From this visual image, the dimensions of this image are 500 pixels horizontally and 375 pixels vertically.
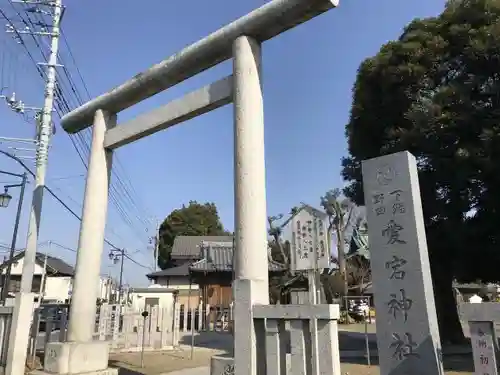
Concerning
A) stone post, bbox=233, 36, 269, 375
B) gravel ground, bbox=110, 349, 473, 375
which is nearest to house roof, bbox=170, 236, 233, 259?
gravel ground, bbox=110, 349, 473, 375

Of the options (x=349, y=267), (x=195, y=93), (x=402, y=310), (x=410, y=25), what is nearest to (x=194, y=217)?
(x=349, y=267)

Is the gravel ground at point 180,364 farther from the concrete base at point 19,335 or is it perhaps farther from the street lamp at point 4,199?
the street lamp at point 4,199

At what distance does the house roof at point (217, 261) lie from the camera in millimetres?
23625

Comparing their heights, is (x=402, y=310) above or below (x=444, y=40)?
below

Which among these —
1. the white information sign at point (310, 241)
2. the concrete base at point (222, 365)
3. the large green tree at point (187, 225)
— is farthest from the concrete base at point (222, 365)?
the large green tree at point (187, 225)

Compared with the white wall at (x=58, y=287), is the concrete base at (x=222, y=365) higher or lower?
lower

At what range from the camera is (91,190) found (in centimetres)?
799

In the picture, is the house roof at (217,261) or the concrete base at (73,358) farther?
the house roof at (217,261)

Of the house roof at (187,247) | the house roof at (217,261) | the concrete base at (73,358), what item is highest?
the house roof at (187,247)

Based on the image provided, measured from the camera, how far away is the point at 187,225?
1789 inches

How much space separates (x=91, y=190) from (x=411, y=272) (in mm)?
6164

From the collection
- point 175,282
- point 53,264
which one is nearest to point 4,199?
point 175,282

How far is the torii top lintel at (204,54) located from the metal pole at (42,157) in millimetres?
1615

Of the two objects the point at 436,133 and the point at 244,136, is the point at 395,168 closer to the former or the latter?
the point at 244,136
